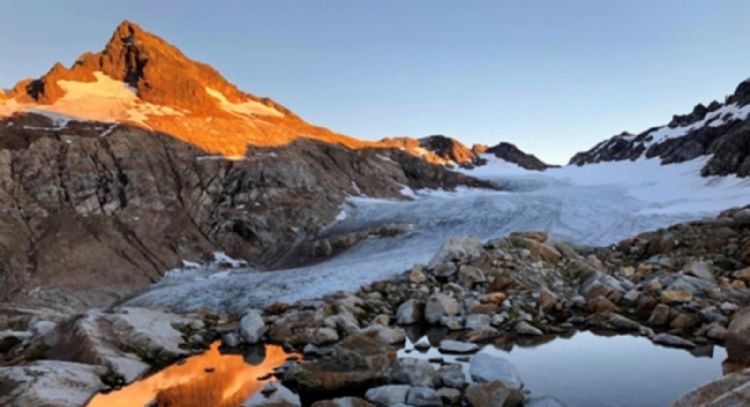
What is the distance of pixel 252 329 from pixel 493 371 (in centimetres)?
797

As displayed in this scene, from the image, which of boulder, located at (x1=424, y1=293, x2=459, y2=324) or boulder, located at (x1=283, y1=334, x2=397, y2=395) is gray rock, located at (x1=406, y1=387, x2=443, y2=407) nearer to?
boulder, located at (x1=283, y1=334, x2=397, y2=395)

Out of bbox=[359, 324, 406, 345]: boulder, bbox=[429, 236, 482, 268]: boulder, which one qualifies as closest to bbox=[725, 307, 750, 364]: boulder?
bbox=[359, 324, 406, 345]: boulder

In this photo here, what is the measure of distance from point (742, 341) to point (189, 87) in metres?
67.3

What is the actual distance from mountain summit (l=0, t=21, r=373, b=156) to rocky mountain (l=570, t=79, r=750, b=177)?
5383 centimetres

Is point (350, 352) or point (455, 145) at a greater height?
point (455, 145)

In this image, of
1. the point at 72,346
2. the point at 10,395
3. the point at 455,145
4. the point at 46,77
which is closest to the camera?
the point at 10,395

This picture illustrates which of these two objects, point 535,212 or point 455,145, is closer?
point 535,212

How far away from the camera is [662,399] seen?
1013cm

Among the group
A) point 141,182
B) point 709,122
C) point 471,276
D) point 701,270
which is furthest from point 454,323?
point 709,122

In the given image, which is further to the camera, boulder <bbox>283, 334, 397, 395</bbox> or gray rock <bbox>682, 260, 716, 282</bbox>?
gray rock <bbox>682, 260, 716, 282</bbox>

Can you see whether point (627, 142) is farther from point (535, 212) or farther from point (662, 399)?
point (662, 399)

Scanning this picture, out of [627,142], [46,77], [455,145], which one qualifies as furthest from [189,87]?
[627,142]

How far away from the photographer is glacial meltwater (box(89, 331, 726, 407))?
1074 centimetres

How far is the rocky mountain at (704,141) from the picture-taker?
73750 millimetres
